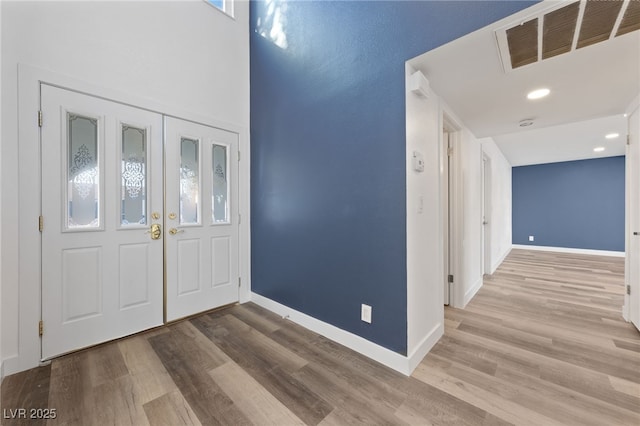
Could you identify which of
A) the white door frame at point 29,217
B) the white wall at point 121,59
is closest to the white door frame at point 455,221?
the white wall at point 121,59

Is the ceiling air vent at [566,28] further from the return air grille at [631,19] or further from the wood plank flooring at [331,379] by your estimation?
the wood plank flooring at [331,379]

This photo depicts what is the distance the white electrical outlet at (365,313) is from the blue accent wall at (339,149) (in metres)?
0.04

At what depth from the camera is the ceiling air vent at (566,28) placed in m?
1.22

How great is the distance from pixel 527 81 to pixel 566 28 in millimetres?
550

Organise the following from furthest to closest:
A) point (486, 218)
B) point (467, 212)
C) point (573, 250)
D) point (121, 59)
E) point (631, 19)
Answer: point (573, 250), point (486, 218), point (467, 212), point (121, 59), point (631, 19)

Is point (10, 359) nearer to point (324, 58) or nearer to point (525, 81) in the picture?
point (324, 58)

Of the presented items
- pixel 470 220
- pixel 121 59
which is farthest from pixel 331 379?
pixel 121 59

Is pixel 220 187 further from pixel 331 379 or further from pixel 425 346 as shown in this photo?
pixel 425 346

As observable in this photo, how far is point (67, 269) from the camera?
191cm

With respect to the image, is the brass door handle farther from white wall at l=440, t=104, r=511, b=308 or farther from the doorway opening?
the doorway opening

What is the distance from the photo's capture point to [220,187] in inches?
111

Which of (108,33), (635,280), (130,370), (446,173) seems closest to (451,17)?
(446,173)

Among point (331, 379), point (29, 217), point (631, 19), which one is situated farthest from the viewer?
point (29, 217)

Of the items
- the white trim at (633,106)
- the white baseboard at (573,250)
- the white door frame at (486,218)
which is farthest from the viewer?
the white baseboard at (573,250)
